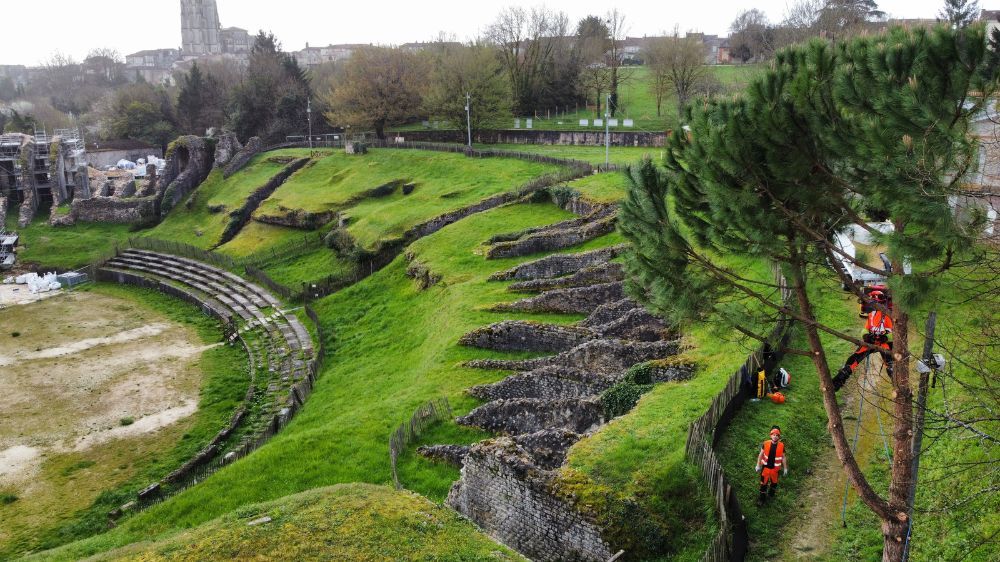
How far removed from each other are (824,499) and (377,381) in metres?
15.0

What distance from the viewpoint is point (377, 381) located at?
24062 millimetres

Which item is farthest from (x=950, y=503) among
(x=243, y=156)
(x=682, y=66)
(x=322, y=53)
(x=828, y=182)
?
(x=322, y=53)

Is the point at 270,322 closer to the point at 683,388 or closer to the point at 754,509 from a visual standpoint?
the point at 683,388

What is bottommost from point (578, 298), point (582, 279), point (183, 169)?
point (578, 298)

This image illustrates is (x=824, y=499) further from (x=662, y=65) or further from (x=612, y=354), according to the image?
(x=662, y=65)

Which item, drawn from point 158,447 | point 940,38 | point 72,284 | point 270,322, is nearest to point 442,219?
point 270,322

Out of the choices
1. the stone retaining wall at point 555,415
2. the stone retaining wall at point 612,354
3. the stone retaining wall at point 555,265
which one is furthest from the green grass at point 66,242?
the stone retaining wall at point 555,415

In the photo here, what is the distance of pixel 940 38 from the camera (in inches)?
329

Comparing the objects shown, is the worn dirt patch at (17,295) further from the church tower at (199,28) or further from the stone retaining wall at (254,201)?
the church tower at (199,28)

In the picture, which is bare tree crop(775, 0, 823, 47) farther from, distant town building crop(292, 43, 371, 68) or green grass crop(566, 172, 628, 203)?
distant town building crop(292, 43, 371, 68)

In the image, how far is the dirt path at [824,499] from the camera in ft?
38.3

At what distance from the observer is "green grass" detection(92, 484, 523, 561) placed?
36.5 feet

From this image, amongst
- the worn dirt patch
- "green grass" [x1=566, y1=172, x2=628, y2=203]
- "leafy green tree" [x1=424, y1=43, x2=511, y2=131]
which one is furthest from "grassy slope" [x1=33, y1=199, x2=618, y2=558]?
"leafy green tree" [x1=424, y1=43, x2=511, y2=131]

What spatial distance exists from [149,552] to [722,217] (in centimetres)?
1054
